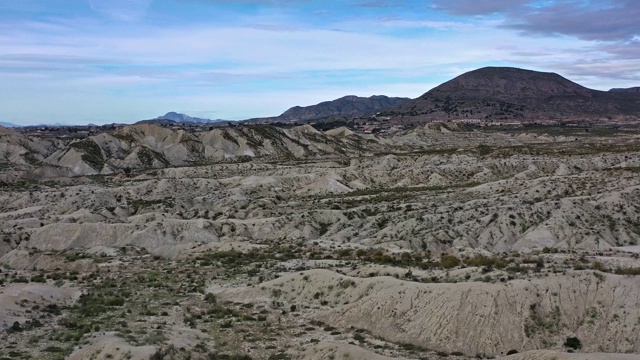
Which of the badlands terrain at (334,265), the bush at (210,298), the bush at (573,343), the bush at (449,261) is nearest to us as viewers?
the bush at (573,343)

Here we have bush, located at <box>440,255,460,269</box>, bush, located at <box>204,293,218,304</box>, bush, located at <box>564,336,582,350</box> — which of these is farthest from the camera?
bush, located at <box>440,255,460,269</box>

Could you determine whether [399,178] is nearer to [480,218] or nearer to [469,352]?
[480,218]

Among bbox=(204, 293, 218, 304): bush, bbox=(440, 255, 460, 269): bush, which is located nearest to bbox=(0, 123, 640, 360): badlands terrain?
bbox=(204, 293, 218, 304): bush

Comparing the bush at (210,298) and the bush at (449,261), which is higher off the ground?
the bush at (449,261)

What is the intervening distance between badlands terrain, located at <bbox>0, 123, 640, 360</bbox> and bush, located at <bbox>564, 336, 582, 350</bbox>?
0.16 metres

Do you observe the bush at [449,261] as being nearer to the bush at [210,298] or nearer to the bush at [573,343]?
the bush at [573,343]

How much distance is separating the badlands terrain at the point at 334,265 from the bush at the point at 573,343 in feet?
0.52

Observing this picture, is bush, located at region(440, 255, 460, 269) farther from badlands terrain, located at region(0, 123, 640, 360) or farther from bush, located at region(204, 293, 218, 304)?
bush, located at region(204, 293, 218, 304)

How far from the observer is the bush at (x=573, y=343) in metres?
22.7

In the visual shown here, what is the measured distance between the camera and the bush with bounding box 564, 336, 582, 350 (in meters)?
22.7

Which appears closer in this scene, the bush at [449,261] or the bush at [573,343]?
the bush at [573,343]

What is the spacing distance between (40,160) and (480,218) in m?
111

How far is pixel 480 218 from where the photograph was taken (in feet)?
170

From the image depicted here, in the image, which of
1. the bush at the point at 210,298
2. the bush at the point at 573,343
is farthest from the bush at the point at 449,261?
the bush at the point at 210,298
